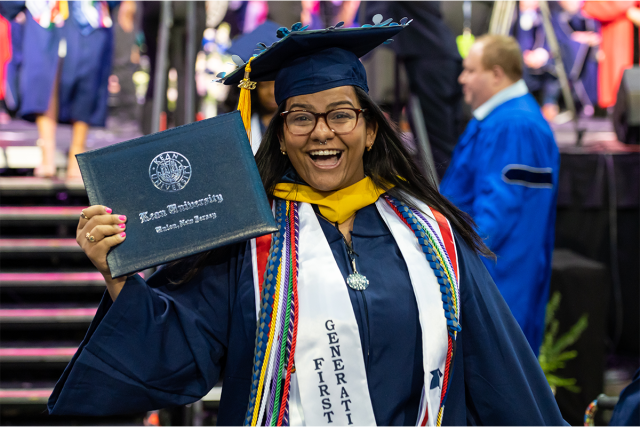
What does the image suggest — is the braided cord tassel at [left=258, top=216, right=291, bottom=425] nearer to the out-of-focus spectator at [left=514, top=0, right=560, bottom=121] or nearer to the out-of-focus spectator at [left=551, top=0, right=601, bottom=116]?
the out-of-focus spectator at [left=514, top=0, right=560, bottom=121]

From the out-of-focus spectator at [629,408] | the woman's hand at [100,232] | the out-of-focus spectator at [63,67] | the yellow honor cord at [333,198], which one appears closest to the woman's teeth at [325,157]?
the yellow honor cord at [333,198]

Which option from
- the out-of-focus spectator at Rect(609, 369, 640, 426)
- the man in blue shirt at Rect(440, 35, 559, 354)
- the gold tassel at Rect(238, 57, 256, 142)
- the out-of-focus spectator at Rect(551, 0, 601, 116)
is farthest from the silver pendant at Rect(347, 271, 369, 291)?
the out-of-focus spectator at Rect(551, 0, 601, 116)

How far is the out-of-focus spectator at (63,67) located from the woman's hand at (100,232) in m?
3.23

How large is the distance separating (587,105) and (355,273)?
21.7 feet

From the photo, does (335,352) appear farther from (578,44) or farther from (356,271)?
(578,44)

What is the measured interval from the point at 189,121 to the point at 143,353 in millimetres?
2539

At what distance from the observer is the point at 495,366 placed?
1589mm

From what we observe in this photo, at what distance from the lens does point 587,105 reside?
7270mm

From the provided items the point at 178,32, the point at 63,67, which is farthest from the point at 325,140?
the point at 63,67

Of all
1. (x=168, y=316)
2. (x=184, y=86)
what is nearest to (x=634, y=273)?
(x=184, y=86)

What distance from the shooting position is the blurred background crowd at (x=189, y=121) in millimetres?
3674

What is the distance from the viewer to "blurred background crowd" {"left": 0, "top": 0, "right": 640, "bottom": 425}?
3.67 m

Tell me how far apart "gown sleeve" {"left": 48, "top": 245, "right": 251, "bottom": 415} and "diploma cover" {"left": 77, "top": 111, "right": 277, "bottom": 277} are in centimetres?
13

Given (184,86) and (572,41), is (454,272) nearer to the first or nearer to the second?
(184,86)
